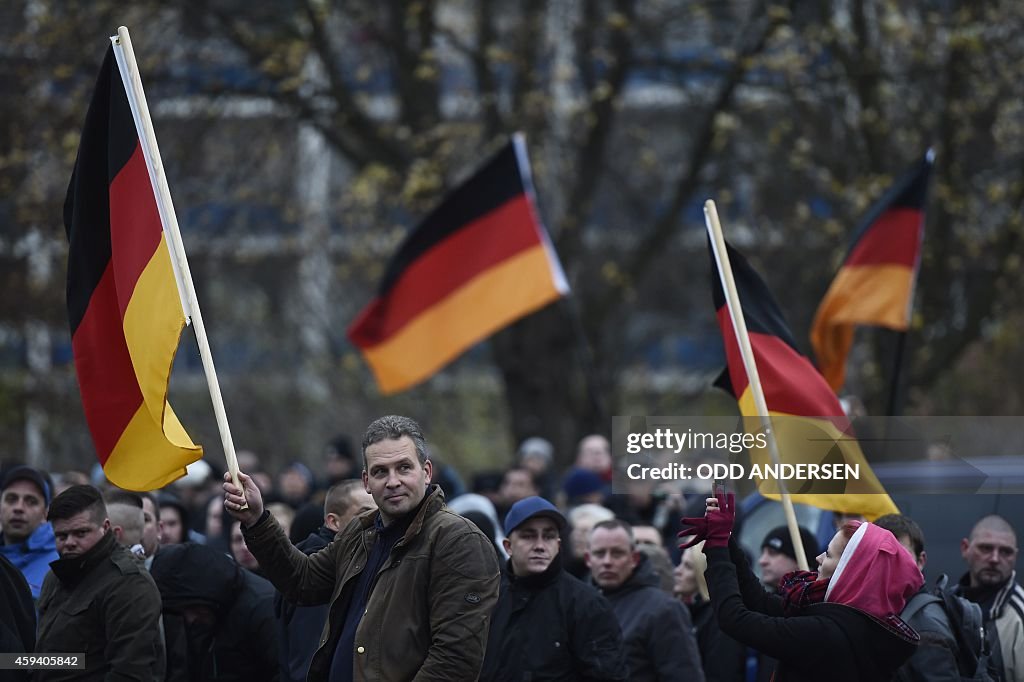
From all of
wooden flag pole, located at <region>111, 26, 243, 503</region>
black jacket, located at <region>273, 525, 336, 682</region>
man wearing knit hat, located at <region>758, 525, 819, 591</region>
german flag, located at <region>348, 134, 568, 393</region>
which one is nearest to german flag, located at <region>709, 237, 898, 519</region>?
man wearing knit hat, located at <region>758, 525, 819, 591</region>

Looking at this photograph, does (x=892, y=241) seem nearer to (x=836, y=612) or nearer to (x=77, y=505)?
(x=836, y=612)

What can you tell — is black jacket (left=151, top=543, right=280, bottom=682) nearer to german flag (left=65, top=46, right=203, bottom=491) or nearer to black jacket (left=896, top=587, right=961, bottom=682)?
german flag (left=65, top=46, right=203, bottom=491)

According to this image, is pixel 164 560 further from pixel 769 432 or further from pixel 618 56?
Answer: pixel 618 56

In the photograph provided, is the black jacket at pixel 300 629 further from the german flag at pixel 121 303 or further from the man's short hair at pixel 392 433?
the man's short hair at pixel 392 433

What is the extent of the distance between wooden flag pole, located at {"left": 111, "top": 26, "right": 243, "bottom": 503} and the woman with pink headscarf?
1746 mm

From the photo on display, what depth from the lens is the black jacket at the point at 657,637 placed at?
24.3ft

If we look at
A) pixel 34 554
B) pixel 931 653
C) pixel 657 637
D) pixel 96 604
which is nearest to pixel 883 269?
pixel 657 637

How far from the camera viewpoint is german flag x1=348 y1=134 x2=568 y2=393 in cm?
1226

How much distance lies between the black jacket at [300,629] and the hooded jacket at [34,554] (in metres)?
1.64

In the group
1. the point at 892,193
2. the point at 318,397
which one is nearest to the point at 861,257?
the point at 892,193

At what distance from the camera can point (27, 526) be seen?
26.6 ft

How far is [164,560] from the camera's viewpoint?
7305 mm

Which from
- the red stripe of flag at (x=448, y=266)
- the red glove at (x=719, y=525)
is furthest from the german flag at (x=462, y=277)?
the red glove at (x=719, y=525)

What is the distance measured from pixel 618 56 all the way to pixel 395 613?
1254cm
